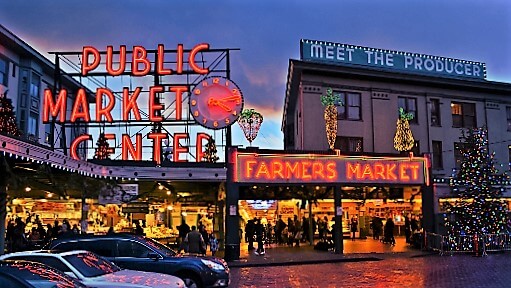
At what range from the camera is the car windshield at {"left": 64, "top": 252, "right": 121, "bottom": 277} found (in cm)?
1061

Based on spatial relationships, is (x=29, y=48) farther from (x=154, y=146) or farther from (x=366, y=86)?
(x=366, y=86)

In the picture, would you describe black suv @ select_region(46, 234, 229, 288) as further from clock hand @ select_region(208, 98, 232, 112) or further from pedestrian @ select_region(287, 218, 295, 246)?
pedestrian @ select_region(287, 218, 295, 246)

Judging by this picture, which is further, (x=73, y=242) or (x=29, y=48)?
(x=29, y=48)

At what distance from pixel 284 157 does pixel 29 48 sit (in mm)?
20793

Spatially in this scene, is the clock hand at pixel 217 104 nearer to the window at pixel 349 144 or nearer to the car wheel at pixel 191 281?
the window at pixel 349 144

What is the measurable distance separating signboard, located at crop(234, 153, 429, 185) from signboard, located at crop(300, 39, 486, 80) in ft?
27.6

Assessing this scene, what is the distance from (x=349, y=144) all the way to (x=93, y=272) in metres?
24.8

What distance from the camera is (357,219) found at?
39281mm

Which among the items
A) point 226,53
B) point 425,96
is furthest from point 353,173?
point 226,53

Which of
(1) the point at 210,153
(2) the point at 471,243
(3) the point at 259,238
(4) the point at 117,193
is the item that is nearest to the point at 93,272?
(4) the point at 117,193

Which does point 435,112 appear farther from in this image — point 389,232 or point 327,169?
point 327,169

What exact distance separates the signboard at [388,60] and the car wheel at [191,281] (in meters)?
23.0

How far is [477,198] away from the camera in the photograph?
29000 millimetres

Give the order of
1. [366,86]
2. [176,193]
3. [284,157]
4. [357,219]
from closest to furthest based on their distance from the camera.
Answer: [284,157] → [176,193] → [366,86] → [357,219]
